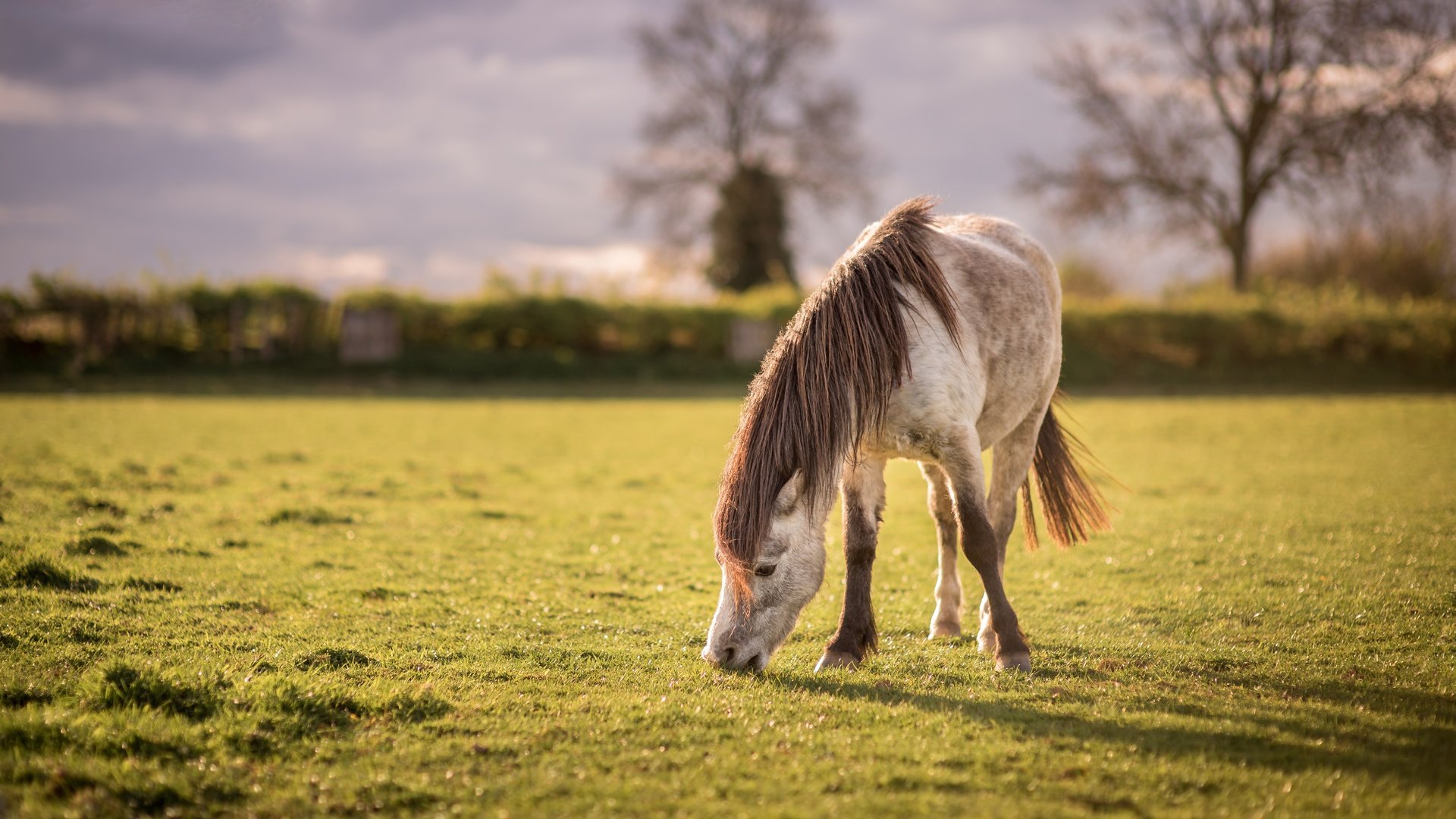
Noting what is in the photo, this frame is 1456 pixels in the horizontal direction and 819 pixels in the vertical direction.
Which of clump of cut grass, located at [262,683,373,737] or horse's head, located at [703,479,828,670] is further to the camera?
horse's head, located at [703,479,828,670]

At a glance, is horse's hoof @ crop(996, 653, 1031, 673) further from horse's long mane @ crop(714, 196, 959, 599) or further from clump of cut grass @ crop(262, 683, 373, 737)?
clump of cut grass @ crop(262, 683, 373, 737)

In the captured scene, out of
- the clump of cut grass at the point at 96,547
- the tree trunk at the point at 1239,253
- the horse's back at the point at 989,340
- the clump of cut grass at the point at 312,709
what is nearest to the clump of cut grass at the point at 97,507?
the clump of cut grass at the point at 96,547

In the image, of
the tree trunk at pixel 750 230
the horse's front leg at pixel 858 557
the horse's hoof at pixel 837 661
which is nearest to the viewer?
the horse's hoof at pixel 837 661

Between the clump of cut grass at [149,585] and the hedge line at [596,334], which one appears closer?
the clump of cut grass at [149,585]

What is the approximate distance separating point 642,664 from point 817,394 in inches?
66.5

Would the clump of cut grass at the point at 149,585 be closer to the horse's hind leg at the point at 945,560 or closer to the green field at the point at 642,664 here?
the green field at the point at 642,664

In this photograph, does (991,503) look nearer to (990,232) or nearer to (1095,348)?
(990,232)

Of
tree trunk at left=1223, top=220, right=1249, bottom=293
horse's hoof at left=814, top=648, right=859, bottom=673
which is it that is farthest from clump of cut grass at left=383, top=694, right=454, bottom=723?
tree trunk at left=1223, top=220, right=1249, bottom=293

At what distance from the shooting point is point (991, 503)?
577 centimetres

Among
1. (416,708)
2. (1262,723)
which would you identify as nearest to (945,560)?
(1262,723)

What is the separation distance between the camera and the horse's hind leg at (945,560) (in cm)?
565

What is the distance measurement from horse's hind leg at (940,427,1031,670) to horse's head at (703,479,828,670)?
773 millimetres

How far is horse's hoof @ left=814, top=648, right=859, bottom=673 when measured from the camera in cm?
480

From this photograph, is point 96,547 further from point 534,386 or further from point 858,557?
point 534,386
